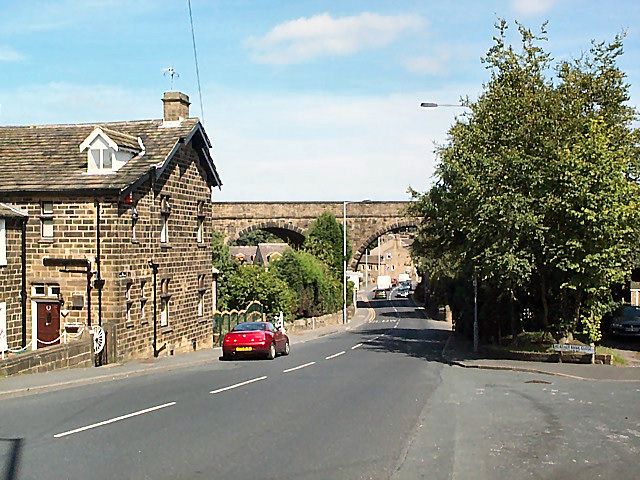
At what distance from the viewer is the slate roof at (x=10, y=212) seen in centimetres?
2375

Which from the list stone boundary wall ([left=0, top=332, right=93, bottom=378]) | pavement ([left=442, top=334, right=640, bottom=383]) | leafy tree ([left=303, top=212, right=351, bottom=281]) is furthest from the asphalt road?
leafy tree ([left=303, top=212, right=351, bottom=281])

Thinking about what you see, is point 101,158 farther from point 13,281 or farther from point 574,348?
point 574,348

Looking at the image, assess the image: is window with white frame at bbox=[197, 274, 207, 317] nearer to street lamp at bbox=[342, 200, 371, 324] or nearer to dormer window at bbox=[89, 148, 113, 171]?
dormer window at bbox=[89, 148, 113, 171]

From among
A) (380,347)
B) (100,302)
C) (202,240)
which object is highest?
(202,240)

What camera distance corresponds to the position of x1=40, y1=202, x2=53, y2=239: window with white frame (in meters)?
25.8

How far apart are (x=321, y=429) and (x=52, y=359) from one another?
36.2 feet

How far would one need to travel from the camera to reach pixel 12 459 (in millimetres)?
9305

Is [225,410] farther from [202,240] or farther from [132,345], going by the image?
[202,240]

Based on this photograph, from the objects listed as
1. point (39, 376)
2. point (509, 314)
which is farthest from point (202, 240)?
point (39, 376)

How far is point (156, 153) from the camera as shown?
92.6 feet

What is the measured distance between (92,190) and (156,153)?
3.64 meters

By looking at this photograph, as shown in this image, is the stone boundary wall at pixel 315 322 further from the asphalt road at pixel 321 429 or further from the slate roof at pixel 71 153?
the asphalt road at pixel 321 429

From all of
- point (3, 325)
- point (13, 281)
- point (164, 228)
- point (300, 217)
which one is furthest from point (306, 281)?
point (3, 325)

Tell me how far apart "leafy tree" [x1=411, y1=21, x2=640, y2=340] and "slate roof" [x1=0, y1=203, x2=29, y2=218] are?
45.2 feet
